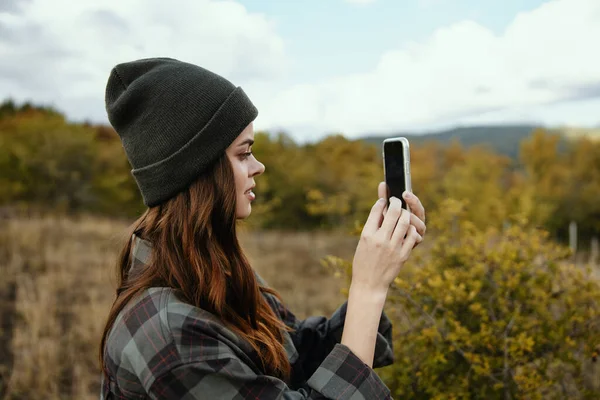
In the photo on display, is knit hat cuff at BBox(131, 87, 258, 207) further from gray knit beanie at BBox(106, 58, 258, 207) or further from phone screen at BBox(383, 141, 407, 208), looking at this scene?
phone screen at BBox(383, 141, 407, 208)

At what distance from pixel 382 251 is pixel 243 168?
463 mm

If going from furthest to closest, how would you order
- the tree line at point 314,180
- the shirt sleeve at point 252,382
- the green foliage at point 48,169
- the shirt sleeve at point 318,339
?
the green foliage at point 48,169
the tree line at point 314,180
the shirt sleeve at point 318,339
the shirt sleeve at point 252,382

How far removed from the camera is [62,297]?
671 cm

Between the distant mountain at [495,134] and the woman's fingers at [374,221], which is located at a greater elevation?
the distant mountain at [495,134]

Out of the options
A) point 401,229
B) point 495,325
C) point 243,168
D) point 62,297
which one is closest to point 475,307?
point 495,325

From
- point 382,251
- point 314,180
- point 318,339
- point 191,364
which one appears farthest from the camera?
point 314,180

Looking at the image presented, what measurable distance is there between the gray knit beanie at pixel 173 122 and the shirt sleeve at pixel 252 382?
51 centimetres

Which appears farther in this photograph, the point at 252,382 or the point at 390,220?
the point at 390,220

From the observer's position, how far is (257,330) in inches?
57.3

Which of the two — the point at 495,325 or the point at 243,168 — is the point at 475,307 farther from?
the point at 243,168

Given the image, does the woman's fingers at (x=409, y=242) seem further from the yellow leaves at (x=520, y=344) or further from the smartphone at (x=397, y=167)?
the yellow leaves at (x=520, y=344)

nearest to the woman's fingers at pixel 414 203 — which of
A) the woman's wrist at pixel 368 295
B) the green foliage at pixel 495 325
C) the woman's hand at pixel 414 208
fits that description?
the woman's hand at pixel 414 208

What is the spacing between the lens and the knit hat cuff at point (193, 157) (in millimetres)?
1395

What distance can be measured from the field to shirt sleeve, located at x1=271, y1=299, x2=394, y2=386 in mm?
725
